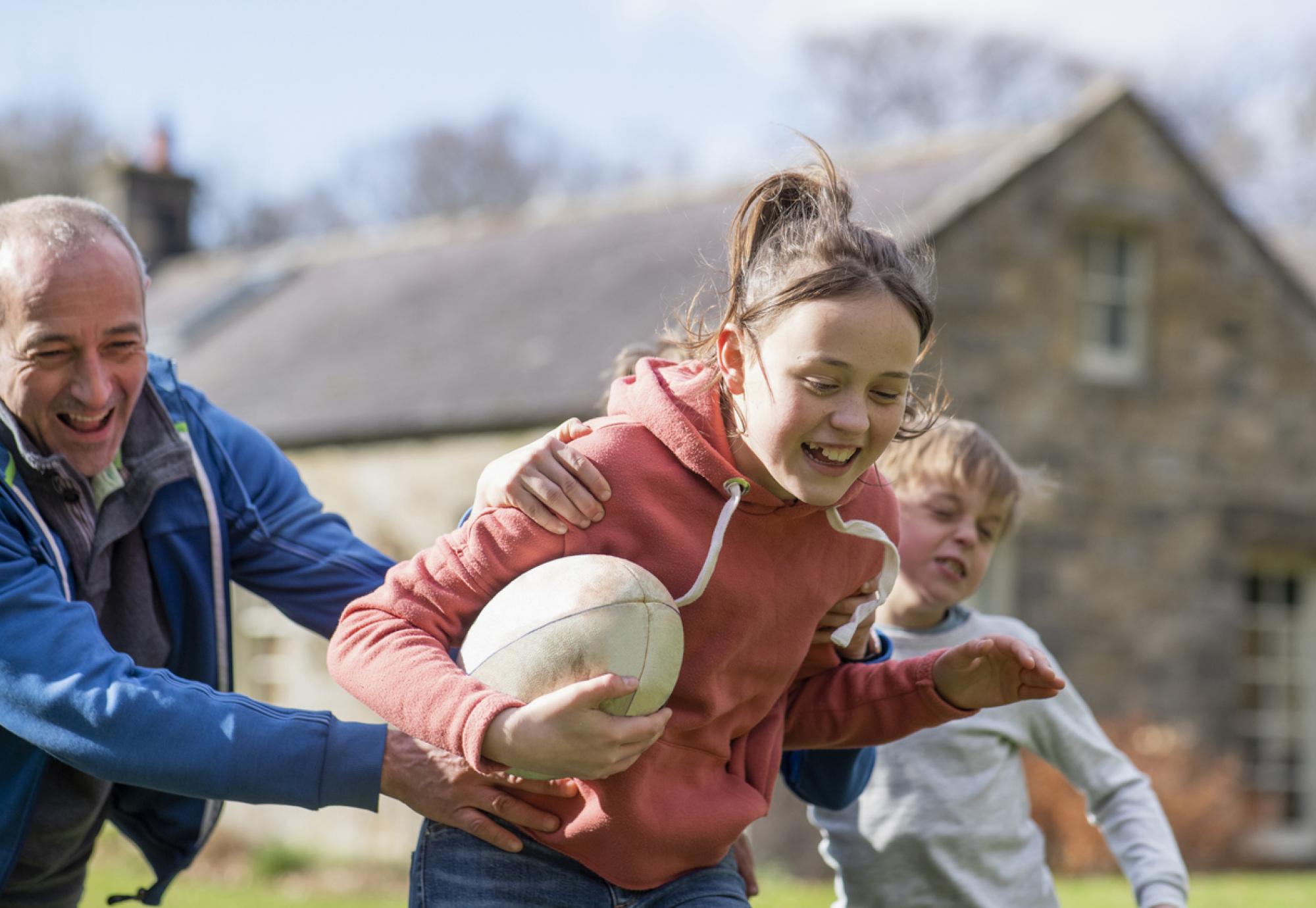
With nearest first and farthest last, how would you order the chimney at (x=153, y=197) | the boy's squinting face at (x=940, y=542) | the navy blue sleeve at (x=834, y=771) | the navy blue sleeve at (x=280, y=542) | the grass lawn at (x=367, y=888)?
the navy blue sleeve at (x=834, y=771) < the navy blue sleeve at (x=280, y=542) < the boy's squinting face at (x=940, y=542) < the grass lawn at (x=367, y=888) < the chimney at (x=153, y=197)

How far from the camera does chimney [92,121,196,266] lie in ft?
81.6

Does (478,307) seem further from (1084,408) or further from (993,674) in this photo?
(993,674)

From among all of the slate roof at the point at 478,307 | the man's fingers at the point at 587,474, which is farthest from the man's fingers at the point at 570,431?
the slate roof at the point at 478,307

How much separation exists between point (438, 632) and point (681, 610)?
0.48 metres

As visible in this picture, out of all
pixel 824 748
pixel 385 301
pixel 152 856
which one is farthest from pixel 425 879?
pixel 385 301

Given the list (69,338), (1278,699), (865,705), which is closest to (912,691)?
(865,705)

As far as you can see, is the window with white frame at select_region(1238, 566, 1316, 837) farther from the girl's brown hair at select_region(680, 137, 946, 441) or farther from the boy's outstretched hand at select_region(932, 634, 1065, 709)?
the girl's brown hair at select_region(680, 137, 946, 441)

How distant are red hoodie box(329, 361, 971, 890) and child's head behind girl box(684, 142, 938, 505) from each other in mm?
119

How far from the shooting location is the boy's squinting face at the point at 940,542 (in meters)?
4.21

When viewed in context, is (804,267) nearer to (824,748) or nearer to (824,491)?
(824,491)

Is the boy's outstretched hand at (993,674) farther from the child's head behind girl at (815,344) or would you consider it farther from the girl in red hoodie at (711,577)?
the child's head behind girl at (815,344)

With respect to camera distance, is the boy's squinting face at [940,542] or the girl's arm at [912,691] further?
the boy's squinting face at [940,542]

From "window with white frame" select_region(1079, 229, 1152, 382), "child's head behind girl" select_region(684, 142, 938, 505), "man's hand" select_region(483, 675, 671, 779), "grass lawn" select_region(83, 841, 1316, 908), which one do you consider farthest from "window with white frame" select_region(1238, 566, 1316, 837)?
"man's hand" select_region(483, 675, 671, 779)

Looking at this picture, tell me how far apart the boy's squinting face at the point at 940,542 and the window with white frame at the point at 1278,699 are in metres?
12.5
